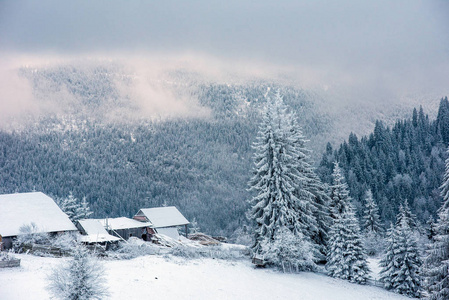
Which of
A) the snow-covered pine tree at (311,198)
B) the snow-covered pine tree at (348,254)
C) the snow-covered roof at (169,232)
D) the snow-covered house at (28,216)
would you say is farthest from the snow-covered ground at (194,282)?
the snow-covered roof at (169,232)

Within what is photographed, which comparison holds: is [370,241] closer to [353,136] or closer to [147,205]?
[353,136]

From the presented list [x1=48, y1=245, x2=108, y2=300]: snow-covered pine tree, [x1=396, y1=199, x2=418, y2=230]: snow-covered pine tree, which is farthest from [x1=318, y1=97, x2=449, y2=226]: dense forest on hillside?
[x1=48, y1=245, x2=108, y2=300]: snow-covered pine tree

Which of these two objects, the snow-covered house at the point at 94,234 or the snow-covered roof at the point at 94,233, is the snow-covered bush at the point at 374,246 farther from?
the snow-covered roof at the point at 94,233

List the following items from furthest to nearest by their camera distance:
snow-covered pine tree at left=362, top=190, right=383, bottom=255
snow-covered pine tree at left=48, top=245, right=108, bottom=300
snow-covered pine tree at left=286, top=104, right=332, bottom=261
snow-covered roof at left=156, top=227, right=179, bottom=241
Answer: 1. snow-covered roof at left=156, top=227, right=179, bottom=241
2. snow-covered pine tree at left=362, top=190, right=383, bottom=255
3. snow-covered pine tree at left=286, top=104, right=332, bottom=261
4. snow-covered pine tree at left=48, top=245, right=108, bottom=300

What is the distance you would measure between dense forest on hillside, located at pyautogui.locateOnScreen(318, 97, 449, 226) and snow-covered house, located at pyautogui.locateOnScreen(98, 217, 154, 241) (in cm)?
Answer: 6607

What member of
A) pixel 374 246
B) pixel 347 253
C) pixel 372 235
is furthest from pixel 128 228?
pixel 372 235

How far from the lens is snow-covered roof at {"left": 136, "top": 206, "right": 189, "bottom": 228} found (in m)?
60.7

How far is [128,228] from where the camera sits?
57.0 m

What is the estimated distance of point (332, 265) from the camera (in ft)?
104

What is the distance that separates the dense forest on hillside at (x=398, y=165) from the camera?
4334 inches

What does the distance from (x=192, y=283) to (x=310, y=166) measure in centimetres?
1855

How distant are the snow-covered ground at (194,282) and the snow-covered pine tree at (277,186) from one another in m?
3.83

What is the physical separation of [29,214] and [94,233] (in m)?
8.32

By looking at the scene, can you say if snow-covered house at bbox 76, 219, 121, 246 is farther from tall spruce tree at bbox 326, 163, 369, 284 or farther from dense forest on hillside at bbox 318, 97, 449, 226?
dense forest on hillside at bbox 318, 97, 449, 226
